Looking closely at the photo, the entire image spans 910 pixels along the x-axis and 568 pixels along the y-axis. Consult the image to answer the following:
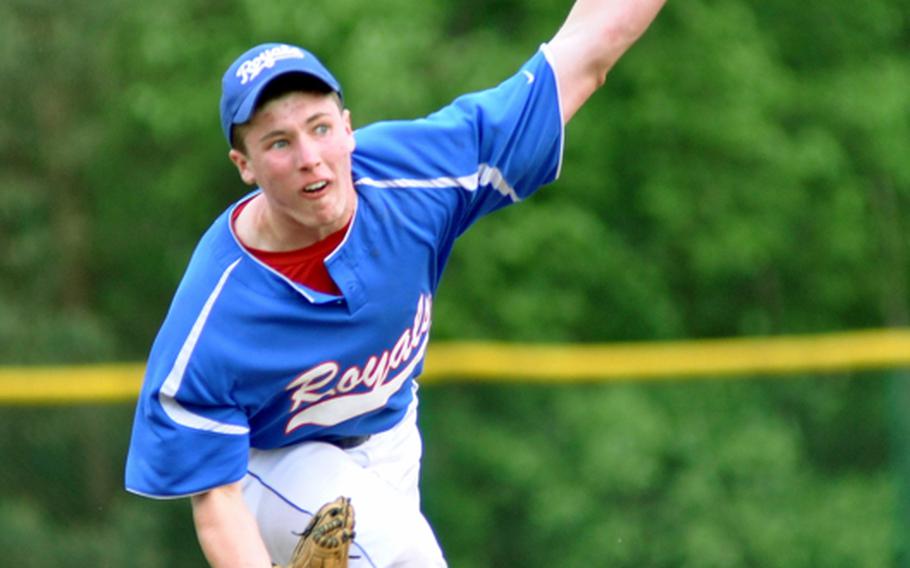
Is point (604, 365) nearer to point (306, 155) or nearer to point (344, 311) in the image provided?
point (344, 311)

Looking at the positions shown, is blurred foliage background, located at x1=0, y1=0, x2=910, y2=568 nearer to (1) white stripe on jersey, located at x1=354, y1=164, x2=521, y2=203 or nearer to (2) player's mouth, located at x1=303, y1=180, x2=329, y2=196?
(1) white stripe on jersey, located at x1=354, y1=164, x2=521, y2=203

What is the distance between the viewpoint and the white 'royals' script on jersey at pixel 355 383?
4.12m

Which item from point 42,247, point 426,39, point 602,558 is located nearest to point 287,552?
point 602,558

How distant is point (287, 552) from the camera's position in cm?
443

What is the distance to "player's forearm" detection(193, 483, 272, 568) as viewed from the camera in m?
3.93

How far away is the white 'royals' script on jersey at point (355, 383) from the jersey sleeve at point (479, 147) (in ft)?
1.00

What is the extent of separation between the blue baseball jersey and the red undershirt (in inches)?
1.0

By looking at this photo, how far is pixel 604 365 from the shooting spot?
729 cm

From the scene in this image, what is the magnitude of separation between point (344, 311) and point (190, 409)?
446 millimetres

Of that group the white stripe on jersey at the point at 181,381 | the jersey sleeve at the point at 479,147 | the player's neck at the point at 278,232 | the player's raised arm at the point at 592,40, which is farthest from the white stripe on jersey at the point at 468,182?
the white stripe on jersey at the point at 181,381

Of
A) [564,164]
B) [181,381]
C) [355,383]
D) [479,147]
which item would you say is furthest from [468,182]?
[564,164]

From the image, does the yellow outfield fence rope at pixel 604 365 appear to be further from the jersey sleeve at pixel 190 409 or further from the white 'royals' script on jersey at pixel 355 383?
the jersey sleeve at pixel 190 409

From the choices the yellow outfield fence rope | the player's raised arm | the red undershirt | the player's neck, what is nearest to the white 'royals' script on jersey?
the red undershirt

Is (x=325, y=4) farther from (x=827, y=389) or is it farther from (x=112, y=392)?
(x=827, y=389)
